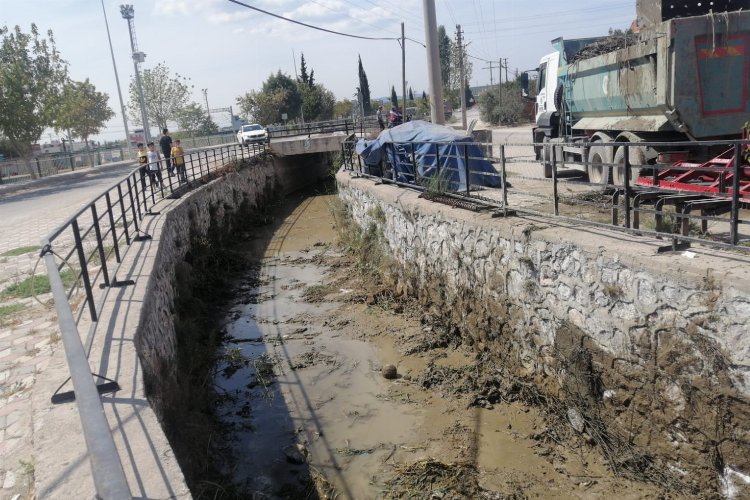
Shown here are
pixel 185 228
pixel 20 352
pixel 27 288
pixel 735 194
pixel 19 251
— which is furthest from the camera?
pixel 185 228

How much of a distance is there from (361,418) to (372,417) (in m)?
0.13

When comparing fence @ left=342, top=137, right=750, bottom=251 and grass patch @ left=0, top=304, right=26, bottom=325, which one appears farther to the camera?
grass patch @ left=0, top=304, right=26, bottom=325

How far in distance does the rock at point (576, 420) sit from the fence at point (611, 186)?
1841 mm

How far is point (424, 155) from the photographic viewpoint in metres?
10.2

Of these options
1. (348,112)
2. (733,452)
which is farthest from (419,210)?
(348,112)

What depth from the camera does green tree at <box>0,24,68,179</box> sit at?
31.5 metres

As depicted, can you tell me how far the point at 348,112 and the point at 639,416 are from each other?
2672 inches

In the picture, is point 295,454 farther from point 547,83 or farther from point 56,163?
point 56,163

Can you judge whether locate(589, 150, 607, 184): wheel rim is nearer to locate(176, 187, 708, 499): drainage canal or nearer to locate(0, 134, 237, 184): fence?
locate(176, 187, 708, 499): drainage canal

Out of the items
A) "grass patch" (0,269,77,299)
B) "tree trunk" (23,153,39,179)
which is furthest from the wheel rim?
"tree trunk" (23,153,39,179)

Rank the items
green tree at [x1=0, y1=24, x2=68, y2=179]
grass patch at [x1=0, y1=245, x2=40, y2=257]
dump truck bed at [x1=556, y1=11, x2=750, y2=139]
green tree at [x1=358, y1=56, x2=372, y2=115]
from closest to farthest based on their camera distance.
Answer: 1. dump truck bed at [x1=556, y1=11, x2=750, y2=139]
2. grass patch at [x1=0, y1=245, x2=40, y2=257]
3. green tree at [x1=0, y1=24, x2=68, y2=179]
4. green tree at [x1=358, y1=56, x2=372, y2=115]

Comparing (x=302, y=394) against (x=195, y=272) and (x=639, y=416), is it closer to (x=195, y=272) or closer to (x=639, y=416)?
(x=639, y=416)

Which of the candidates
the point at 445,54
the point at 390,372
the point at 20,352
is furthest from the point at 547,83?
the point at 445,54

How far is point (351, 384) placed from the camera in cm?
747
